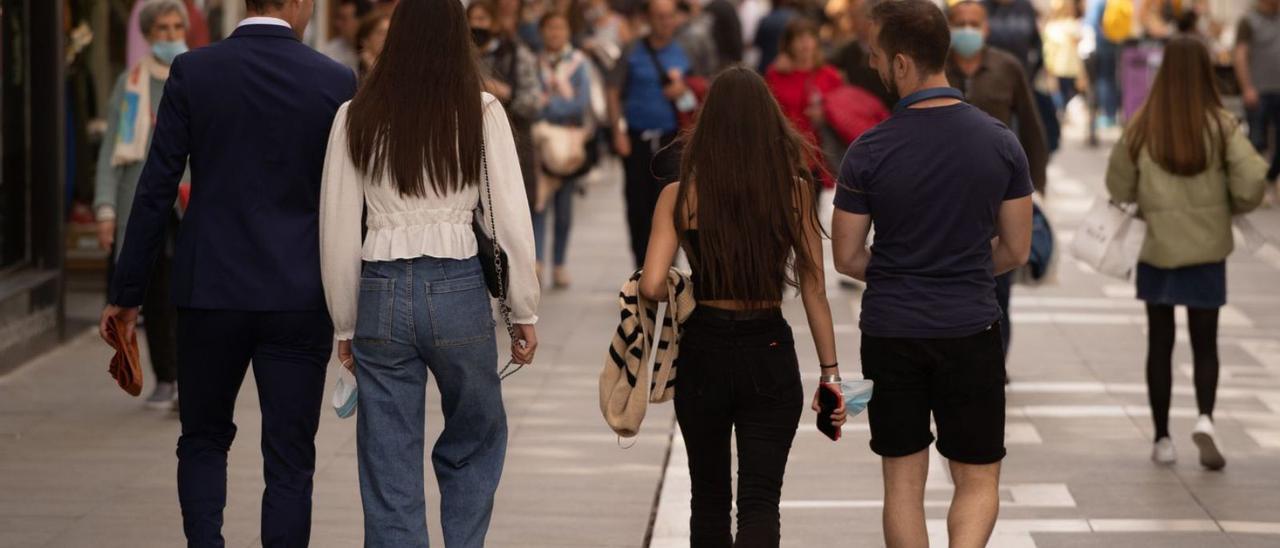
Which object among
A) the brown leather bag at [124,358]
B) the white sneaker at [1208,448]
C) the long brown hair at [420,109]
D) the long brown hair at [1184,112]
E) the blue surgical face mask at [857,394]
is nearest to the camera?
the long brown hair at [420,109]

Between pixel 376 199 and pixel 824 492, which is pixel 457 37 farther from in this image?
pixel 824 492

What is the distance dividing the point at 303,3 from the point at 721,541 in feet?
5.58

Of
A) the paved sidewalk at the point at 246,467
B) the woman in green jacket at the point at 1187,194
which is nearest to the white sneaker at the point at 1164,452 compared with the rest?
the woman in green jacket at the point at 1187,194

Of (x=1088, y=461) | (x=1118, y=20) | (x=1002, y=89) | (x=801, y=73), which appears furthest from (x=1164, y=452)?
(x=1118, y=20)

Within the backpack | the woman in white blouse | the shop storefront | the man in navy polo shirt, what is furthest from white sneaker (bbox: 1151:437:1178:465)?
the backpack

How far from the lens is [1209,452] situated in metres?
7.66

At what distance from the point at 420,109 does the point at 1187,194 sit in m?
3.64

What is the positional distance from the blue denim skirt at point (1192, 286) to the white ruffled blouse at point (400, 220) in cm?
340

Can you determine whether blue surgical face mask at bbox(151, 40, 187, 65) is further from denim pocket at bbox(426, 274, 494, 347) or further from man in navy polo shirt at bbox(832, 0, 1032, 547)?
man in navy polo shirt at bbox(832, 0, 1032, 547)

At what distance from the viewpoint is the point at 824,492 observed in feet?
24.2

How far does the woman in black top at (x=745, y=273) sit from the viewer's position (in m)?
5.12

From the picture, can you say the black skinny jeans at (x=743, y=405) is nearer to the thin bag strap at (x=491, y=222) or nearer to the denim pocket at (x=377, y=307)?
the thin bag strap at (x=491, y=222)

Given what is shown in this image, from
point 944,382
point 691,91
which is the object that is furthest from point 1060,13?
point 944,382

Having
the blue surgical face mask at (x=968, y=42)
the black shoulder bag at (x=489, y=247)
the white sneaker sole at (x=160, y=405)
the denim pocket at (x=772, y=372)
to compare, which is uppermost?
the blue surgical face mask at (x=968, y=42)
